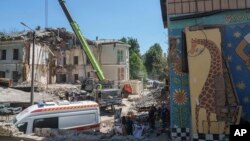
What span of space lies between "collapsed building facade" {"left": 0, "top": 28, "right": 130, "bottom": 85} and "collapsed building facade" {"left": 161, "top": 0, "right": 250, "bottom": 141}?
35068 mm

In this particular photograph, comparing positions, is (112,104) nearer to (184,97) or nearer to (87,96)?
(87,96)

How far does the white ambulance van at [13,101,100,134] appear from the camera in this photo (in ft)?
40.6

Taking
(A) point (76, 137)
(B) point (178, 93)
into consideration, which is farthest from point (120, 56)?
(B) point (178, 93)

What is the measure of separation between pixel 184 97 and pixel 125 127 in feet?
20.5

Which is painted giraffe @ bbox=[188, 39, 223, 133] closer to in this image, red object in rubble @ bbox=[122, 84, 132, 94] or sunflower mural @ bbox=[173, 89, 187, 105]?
sunflower mural @ bbox=[173, 89, 187, 105]

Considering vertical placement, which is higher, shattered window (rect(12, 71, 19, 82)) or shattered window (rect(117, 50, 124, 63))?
shattered window (rect(117, 50, 124, 63))

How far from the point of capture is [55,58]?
46.8 metres

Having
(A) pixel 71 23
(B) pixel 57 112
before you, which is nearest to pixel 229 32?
(B) pixel 57 112

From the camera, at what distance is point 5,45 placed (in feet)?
140

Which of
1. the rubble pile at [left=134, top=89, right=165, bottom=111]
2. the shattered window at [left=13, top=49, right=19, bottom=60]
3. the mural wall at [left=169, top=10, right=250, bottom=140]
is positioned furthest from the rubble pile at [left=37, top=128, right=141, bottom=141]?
the shattered window at [left=13, top=49, right=19, bottom=60]

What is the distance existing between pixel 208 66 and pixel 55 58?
137ft

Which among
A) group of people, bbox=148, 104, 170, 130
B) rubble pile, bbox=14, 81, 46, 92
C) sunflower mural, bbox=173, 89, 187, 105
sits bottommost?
group of people, bbox=148, 104, 170, 130

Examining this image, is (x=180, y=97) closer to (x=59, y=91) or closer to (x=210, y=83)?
(x=210, y=83)

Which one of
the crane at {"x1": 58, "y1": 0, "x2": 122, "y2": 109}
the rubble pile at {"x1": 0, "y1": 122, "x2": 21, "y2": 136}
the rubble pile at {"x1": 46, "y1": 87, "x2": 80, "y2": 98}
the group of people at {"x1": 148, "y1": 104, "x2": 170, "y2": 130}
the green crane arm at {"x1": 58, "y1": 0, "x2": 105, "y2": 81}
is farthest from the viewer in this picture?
the rubble pile at {"x1": 46, "y1": 87, "x2": 80, "y2": 98}
